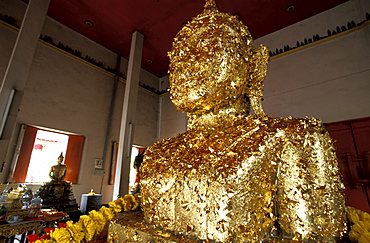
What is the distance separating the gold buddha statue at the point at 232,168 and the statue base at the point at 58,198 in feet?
12.7

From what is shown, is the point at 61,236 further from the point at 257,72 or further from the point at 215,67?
the point at 257,72

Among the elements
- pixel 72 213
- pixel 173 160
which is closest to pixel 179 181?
pixel 173 160

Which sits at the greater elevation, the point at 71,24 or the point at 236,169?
the point at 71,24

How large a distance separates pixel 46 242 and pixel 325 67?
5683mm

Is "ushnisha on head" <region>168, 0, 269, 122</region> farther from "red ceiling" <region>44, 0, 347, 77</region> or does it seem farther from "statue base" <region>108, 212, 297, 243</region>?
"red ceiling" <region>44, 0, 347, 77</region>

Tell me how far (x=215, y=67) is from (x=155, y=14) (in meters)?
5.38

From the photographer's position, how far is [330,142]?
2.59ft

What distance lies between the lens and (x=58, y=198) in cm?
396

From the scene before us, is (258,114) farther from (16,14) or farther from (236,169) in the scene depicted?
(16,14)

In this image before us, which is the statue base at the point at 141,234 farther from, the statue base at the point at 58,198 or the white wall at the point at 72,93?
the white wall at the point at 72,93

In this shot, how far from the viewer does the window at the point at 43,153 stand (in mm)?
4648

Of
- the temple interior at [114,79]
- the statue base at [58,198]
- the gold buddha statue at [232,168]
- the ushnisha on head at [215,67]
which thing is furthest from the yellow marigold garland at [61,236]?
the statue base at [58,198]

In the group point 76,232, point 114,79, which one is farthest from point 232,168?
point 114,79

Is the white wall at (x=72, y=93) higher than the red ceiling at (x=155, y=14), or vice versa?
the red ceiling at (x=155, y=14)
